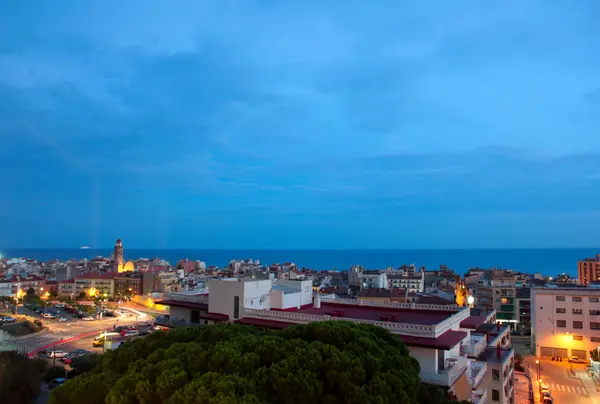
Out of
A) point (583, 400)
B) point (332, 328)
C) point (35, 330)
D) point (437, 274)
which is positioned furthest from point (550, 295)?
point (437, 274)

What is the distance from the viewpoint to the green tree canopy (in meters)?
11.3

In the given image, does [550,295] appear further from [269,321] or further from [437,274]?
[437,274]

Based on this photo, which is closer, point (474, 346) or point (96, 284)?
point (474, 346)

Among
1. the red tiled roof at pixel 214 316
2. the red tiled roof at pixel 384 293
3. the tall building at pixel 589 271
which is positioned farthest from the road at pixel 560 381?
the tall building at pixel 589 271

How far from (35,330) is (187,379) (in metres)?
54.0

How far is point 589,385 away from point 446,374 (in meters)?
30.4

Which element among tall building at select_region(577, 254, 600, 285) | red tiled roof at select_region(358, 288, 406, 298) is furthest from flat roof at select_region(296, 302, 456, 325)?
tall building at select_region(577, 254, 600, 285)

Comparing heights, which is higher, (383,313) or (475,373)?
(383,313)

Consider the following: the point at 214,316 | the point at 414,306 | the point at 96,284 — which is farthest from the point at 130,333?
the point at 96,284

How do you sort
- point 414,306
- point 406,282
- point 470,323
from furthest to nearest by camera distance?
point 406,282, point 414,306, point 470,323

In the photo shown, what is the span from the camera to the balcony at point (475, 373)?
887 inches

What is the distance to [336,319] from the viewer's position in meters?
19.6

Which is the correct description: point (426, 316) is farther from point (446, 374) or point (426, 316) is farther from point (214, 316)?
point (214, 316)

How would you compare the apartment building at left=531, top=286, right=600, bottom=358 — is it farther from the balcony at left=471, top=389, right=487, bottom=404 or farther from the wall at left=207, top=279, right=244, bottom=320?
the wall at left=207, top=279, right=244, bottom=320
